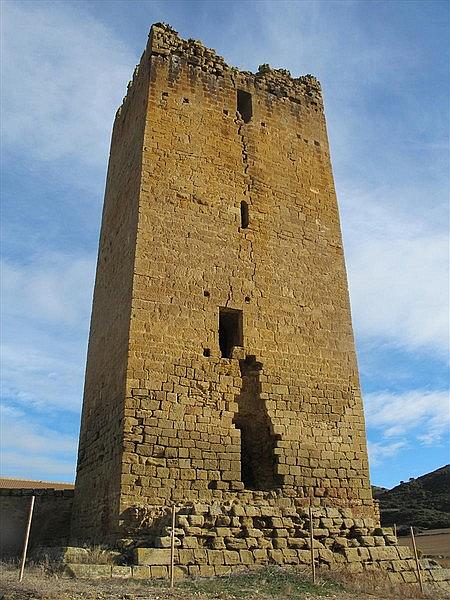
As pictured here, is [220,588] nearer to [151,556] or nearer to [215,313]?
[151,556]

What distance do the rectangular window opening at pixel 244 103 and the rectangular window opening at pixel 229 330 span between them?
464 centimetres

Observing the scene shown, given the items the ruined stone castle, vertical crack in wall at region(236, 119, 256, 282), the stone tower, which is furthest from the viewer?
vertical crack in wall at region(236, 119, 256, 282)

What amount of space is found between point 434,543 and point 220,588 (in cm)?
1511

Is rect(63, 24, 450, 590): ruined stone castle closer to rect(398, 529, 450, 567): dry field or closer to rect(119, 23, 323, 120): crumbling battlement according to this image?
rect(119, 23, 323, 120): crumbling battlement

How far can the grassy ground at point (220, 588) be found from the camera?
5.27 m

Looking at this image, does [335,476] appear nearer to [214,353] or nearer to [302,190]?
[214,353]

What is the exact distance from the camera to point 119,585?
5922mm

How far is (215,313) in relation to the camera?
962cm

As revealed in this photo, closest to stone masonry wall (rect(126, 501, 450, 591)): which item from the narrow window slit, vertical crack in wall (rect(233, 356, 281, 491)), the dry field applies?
vertical crack in wall (rect(233, 356, 281, 491))

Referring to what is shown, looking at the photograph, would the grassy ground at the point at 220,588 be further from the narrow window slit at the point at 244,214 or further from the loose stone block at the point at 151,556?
A: the narrow window slit at the point at 244,214

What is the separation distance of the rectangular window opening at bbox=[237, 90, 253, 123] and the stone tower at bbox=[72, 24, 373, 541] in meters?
0.03

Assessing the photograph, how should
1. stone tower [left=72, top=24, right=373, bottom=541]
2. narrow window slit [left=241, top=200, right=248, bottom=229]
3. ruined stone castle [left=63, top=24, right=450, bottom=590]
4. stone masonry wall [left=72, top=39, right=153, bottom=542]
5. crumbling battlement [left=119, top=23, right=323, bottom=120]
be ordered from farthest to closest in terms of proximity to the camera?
crumbling battlement [left=119, top=23, right=323, bottom=120] → narrow window slit [left=241, top=200, right=248, bottom=229] → stone masonry wall [left=72, top=39, right=153, bottom=542] → stone tower [left=72, top=24, right=373, bottom=541] → ruined stone castle [left=63, top=24, right=450, bottom=590]

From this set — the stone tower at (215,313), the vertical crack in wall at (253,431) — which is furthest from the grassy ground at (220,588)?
the vertical crack in wall at (253,431)

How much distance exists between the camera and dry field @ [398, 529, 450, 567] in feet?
48.9
